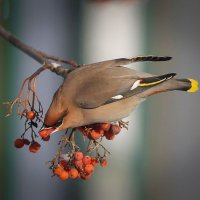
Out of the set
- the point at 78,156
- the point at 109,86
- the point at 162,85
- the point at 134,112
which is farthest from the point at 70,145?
the point at 134,112

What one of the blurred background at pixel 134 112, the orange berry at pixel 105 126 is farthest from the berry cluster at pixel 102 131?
the blurred background at pixel 134 112

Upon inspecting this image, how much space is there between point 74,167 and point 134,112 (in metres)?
2.29

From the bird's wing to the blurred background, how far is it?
185 cm

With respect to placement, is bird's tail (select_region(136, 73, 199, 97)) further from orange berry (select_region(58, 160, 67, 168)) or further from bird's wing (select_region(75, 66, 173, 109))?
orange berry (select_region(58, 160, 67, 168))

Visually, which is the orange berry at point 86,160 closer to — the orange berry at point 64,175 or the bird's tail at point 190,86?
the orange berry at point 64,175

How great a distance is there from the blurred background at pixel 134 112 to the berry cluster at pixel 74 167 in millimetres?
1934

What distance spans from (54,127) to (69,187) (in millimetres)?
2216

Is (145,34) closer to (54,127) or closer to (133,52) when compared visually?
(133,52)

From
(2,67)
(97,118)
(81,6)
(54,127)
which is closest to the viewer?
(54,127)

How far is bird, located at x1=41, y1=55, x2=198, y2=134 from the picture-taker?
145cm

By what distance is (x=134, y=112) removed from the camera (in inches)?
144

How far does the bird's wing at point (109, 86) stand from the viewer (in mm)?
1495

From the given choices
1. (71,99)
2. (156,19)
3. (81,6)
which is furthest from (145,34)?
(71,99)

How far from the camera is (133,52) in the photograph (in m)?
3.73
